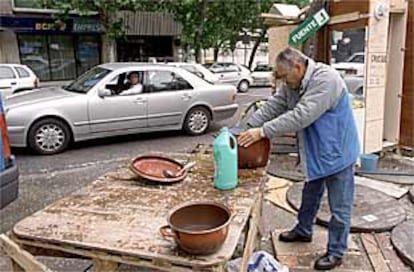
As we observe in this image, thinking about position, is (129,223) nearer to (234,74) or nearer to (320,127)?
(320,127)

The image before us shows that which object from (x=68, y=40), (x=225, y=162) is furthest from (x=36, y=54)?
(x=225, y=162)

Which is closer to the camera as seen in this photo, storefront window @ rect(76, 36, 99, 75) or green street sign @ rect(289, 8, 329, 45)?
green street sign @ rect(289, 8, 329, 45)

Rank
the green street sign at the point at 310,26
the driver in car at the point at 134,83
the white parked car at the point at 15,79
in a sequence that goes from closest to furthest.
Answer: the green street sign at the point at 310,26, the driver in car at the point at 134,83, the white parked car at the point at 15,79

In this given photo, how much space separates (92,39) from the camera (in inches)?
797

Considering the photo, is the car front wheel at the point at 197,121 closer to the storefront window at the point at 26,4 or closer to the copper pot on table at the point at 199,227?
the copper pot on table at the point at 199,227

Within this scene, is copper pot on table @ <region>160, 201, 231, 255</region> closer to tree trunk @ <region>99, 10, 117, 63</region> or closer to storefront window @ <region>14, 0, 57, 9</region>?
tree trunk @ <region>99, 10, 117, 63</region>

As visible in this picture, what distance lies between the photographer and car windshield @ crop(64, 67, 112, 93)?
23.5 ft

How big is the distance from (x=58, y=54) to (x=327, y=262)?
18465 mm

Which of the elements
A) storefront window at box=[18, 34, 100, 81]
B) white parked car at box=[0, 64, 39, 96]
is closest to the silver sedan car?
white parked car at box=[0, 64, 39, 96]

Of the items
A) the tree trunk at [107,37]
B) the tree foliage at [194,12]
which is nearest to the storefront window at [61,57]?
the tree trunk at [107,37]

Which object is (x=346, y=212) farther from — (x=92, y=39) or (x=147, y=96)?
(x=92, y=39)

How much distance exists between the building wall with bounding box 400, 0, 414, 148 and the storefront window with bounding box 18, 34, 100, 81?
16315 mm

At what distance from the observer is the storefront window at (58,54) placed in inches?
739

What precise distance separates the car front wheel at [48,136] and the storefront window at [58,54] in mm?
13383
